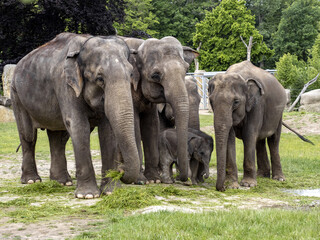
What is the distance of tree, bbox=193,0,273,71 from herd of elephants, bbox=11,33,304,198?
4435cm

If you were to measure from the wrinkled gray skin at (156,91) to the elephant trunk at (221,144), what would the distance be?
82 cm

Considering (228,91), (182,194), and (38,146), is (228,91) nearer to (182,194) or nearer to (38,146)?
(182,194)

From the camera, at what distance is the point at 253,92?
33.6 ft

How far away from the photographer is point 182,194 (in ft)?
28.7

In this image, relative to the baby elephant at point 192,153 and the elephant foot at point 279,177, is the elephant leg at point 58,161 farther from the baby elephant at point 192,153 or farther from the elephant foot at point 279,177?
the elephant foot at point 279,177

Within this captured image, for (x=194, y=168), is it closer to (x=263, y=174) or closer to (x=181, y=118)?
(x=181, y=118)

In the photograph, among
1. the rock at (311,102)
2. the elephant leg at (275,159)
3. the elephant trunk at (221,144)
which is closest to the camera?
the elephant trunk at (221,144)

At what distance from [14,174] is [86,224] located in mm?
6072

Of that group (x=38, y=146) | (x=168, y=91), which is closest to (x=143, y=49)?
(x=168, y=91)

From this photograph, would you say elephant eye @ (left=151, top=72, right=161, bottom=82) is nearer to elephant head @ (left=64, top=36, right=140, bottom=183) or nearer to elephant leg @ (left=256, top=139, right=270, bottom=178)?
elephant head @ (left=64, top=36, right=140, bottom=183)

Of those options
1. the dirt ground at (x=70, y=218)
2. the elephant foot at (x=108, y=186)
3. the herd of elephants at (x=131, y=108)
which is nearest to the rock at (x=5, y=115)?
the dirt ground at (x=70, y=218)

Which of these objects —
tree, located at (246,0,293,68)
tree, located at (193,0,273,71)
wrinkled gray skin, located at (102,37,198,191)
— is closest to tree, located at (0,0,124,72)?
wrinkled gray skin, located at (102,37,198,191)

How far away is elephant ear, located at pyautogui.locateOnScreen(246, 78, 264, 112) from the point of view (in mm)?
10195

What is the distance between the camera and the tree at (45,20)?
30469mm
